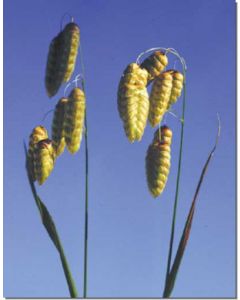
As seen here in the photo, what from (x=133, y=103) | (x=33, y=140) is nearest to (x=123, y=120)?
(x=133, y=103)

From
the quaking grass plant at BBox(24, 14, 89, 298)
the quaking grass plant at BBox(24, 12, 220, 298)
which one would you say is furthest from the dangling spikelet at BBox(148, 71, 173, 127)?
the quaking grass plant at BBox(24, 14, 89, 298)

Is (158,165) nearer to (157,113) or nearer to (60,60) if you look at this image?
(157,113)

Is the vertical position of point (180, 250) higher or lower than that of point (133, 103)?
lower

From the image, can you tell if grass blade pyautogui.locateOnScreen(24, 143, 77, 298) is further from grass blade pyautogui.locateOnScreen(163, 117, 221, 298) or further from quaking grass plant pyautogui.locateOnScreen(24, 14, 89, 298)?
grass blade pyautogui.locateOnScreen(163, 117, 221, 298)

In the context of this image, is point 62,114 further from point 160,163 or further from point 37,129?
point 160,163

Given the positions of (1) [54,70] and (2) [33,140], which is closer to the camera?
(1) [54,70]

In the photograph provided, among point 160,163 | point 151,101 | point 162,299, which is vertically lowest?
point 162,299

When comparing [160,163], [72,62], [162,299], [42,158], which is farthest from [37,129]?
[162,299]
